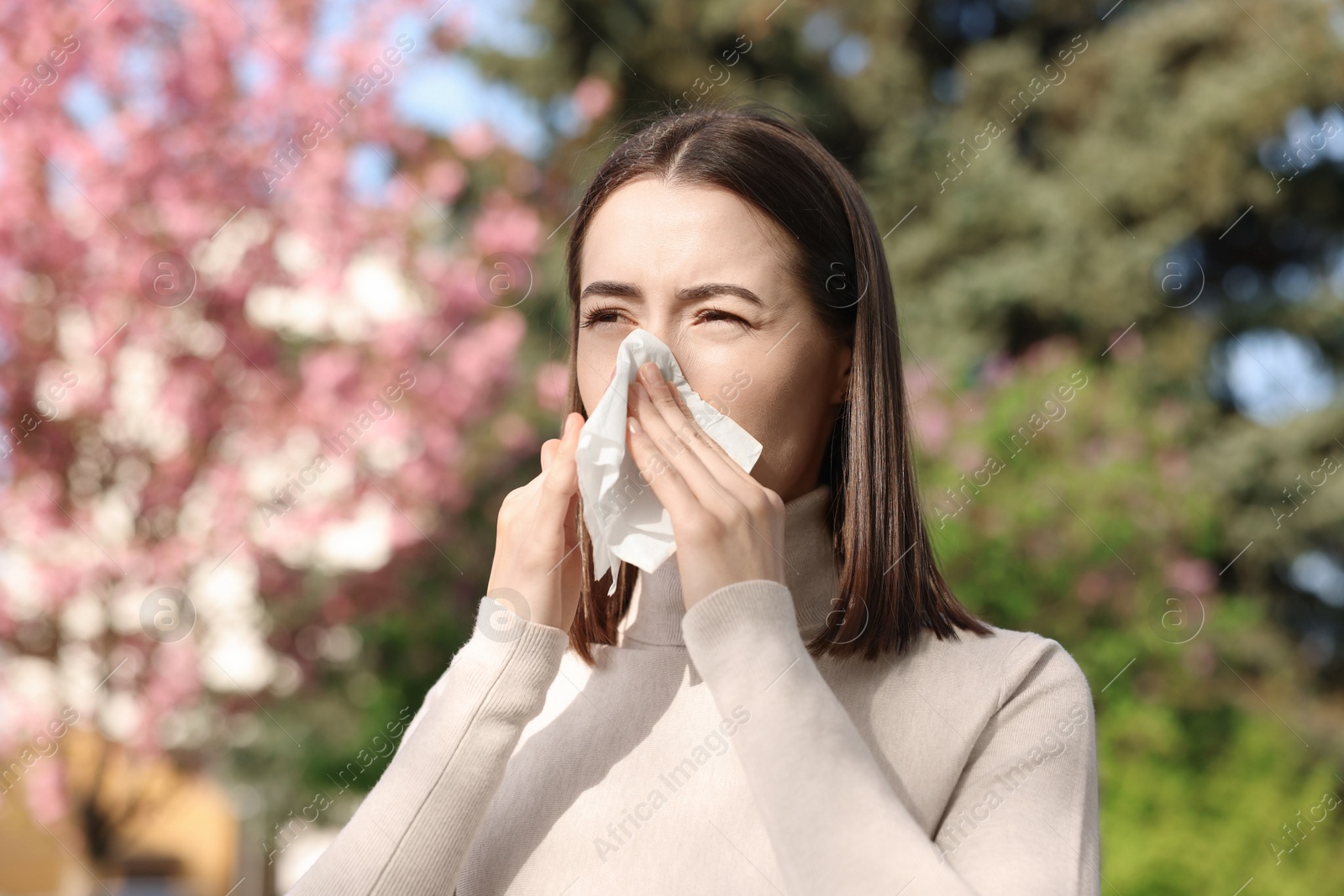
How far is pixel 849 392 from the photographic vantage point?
1.83 meters

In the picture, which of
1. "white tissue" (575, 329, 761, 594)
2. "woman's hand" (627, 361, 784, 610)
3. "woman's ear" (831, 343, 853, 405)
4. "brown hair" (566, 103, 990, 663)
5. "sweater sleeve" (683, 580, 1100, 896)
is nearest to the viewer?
"sweater sleeve" (683, 580, 1100, 896)

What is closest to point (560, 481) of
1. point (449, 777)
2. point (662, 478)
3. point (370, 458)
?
point (662, 478)

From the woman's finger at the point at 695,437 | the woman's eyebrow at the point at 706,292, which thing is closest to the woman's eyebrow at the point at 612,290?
the woman's eyebrow at the point at 706,292

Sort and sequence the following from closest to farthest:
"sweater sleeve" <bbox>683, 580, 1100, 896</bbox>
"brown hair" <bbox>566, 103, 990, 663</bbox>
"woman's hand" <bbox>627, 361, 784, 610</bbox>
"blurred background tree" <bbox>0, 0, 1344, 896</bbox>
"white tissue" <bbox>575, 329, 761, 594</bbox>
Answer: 1. "sweater sleeve" <bbox>683, 580, 1100, 896</bbox>
2. "woman's hand" <bbox>627, 361, 784, 610</bbox>
3. "white tissue" <bbox>575, 329, 761, 594</bbox>
4. "brown hair" <bbox>566, 103, 990, 663</bbox>
5. "blurred background tree" <bbox>0, 0, 1344, 896</bbox>

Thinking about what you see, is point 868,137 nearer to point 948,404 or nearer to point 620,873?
point 948,404

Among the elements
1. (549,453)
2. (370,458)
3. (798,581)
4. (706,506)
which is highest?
(549,453)

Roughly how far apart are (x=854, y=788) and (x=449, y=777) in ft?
1.79

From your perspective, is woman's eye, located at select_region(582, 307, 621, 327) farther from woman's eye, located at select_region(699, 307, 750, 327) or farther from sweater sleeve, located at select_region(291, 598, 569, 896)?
sweater sleeve, located at select_region(291, 598, 569, 896)

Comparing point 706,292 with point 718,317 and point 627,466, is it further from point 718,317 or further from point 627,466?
point 627,466

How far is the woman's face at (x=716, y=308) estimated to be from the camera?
5.40 ft

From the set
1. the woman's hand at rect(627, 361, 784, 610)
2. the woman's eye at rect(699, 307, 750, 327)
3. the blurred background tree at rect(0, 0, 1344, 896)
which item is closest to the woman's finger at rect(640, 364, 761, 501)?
the woman's hand at rect(627, 361, 784, 610)

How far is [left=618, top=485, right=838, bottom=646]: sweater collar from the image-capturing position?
1800 millimetres

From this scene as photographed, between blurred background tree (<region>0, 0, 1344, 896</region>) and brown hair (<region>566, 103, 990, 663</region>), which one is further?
blurred background tree (<region>0, 0, 1344, 896</region>)

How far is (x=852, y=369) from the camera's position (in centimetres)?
182
